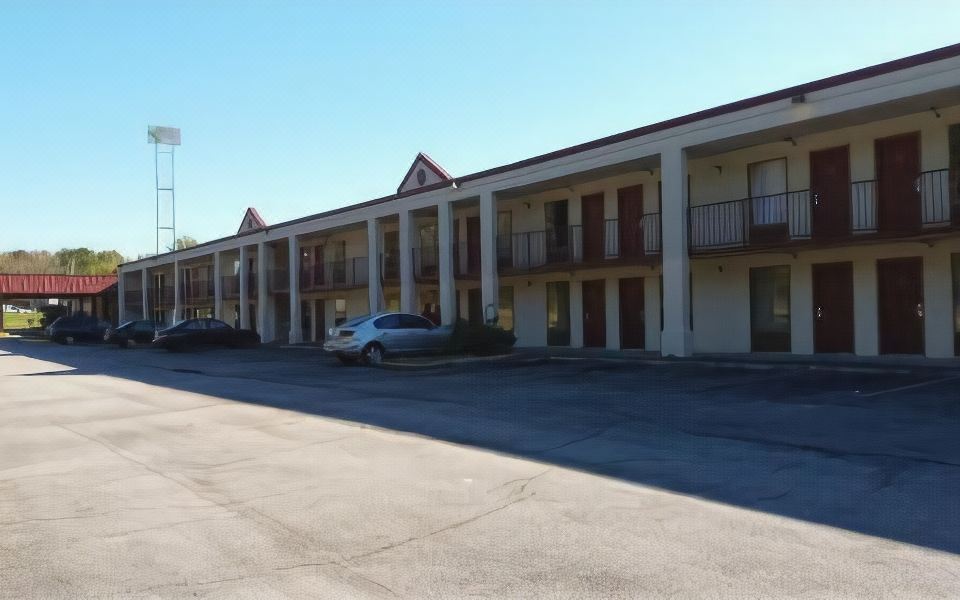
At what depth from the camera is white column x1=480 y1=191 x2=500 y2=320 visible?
1069 inches

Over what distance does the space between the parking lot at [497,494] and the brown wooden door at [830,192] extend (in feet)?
19.5

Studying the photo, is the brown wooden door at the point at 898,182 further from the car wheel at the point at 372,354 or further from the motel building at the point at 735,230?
the car wheel at the point at 372,354

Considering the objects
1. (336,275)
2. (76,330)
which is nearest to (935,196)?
(336,275)

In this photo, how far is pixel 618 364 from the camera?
20.3m

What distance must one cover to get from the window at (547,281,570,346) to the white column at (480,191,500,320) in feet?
7.09

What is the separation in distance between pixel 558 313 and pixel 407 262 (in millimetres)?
6515

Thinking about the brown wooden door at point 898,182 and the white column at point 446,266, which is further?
the white column at point 446,266

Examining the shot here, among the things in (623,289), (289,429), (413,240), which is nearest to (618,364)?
(623,289)

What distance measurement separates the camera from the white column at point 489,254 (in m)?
27.2

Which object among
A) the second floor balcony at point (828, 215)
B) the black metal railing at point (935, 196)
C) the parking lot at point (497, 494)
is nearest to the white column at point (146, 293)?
the parking lot at point (497, 494)

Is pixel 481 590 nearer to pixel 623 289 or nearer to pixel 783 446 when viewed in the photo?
pixel 783 446

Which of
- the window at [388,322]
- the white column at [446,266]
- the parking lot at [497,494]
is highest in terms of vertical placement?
the white column at [446,266]

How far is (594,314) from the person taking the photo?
26.8m

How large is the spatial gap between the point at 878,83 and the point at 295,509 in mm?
15172
